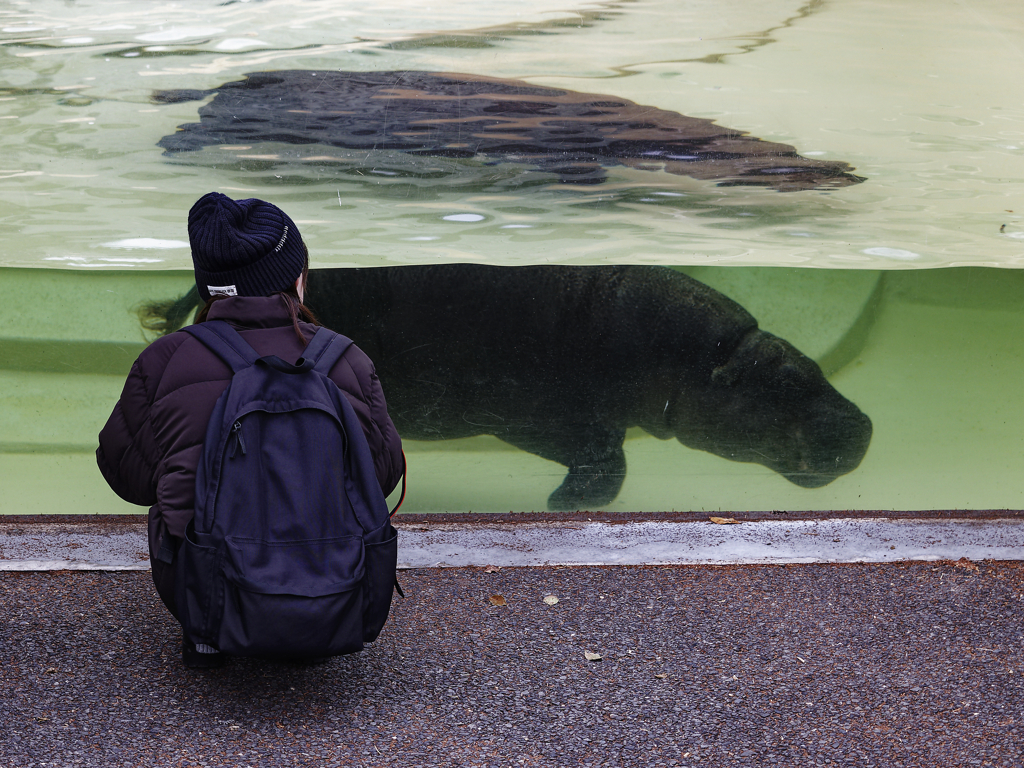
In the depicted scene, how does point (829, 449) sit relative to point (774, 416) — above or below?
below

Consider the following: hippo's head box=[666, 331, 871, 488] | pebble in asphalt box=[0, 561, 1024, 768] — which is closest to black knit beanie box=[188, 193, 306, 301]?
pebble in asphalt box=[0, 561, 1024, 768]

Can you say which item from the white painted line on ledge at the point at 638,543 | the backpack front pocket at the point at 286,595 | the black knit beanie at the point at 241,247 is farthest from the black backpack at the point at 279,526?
the white painted line on ledge at the point at 638,543

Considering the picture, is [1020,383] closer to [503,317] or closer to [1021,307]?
[1021,307]

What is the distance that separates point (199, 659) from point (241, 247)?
3.68 feet

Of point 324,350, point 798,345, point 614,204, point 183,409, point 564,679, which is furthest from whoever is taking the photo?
point 798,345

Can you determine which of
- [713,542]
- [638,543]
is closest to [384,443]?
[638,543]

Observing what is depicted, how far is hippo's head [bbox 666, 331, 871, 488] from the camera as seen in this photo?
13.1ft

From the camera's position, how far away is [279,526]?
2.09 metres

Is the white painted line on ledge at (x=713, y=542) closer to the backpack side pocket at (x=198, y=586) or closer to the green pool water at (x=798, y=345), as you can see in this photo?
the green pool water at (x=798, y=345)

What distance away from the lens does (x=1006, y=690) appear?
2479 mm

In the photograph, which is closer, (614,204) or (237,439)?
(237,439)

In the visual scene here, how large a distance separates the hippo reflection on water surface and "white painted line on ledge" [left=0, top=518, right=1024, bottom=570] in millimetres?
437

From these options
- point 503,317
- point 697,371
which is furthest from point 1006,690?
point 503,317

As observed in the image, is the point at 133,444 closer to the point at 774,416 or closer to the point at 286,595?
the point at 286,595
